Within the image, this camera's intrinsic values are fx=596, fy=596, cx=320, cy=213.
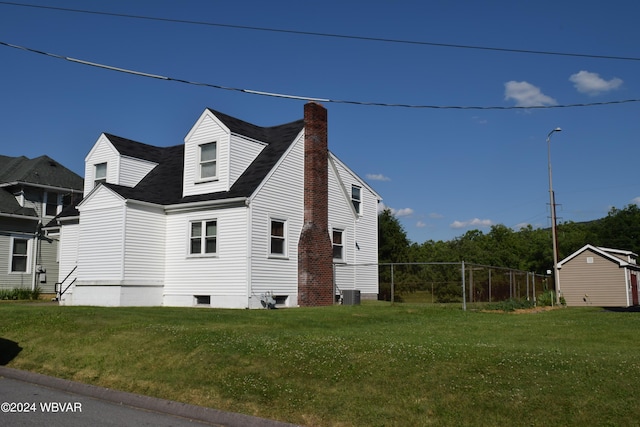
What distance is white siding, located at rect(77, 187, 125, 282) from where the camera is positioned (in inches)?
894

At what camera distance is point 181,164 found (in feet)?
92.0

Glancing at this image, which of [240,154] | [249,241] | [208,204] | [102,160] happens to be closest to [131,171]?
[102,160]

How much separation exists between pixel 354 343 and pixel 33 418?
537cm

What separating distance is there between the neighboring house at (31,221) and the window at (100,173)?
17.9 ft

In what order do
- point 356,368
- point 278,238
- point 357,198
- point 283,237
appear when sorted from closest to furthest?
point 356,368
point 278,238
point 283,237
point 357,198

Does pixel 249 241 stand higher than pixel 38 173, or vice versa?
pixel 38 173

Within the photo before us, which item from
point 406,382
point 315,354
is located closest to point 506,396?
point 406,382

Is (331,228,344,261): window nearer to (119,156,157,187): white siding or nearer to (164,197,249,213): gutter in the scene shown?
(164,197,249,213): gutter

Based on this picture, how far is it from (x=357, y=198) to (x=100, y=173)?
1264 cm

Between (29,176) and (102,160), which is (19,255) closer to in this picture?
(29,176)

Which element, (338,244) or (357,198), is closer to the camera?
(338,244)

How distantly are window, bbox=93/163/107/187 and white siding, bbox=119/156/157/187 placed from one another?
1.01 m

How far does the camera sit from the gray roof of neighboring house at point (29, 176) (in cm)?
3148

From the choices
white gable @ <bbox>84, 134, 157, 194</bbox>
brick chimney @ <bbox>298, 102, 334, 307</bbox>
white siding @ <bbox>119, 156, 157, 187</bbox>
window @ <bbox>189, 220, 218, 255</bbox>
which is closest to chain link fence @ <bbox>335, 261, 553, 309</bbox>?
brick chimney @ <bbox>298, 102, 334, 307</bbox>
